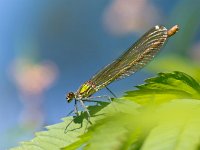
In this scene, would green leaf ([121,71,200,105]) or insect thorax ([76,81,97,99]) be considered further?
insect thorax ([76,81,97,99])

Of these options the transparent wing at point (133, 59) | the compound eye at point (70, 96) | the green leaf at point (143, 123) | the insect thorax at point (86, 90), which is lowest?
the green leaf at point (143, 123)

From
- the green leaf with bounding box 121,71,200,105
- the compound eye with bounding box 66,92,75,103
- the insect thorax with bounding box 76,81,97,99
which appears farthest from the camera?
the compound eye with bounding box 66,92,75,103

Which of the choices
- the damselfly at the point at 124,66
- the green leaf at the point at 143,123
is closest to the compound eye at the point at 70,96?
the damselfly at the point at 124,66

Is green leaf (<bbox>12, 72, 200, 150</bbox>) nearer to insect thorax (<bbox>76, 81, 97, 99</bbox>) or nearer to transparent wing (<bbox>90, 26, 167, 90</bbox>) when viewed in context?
transparent wing (<bbox>90, 26, 167, 90</bbox>)

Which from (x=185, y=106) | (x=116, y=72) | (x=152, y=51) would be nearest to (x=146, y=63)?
(x=152, y=51)

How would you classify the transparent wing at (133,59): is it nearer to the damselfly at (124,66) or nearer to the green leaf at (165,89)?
the damselfly at (124,66)

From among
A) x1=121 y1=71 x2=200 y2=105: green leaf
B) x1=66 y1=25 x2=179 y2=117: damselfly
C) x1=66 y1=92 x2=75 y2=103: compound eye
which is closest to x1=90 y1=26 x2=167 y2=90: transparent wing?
x1=66 y1=25 x2=179 y2=117: damselfly

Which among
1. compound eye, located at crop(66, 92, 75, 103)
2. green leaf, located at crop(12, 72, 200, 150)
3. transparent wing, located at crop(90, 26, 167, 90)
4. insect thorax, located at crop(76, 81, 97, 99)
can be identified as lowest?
green leaf, located at crop(12, 72, 200, 150)

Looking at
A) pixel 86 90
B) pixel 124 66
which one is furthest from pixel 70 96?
pixel 124 66
